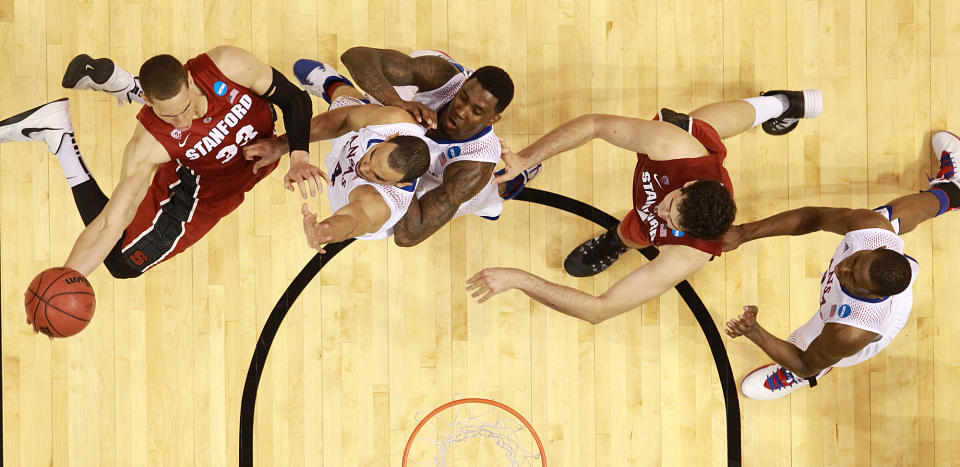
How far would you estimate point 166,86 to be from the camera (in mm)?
2723

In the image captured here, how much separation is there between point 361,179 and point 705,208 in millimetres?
1641

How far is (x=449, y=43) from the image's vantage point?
4141 millimetres

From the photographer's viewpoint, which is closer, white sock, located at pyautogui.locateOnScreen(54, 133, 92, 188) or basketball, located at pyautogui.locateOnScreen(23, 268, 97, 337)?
basketball, located at pyautogui.locateOnScreen(23, 268, 97, 337)

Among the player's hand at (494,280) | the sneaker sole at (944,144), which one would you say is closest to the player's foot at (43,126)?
the player's hand at (494,280)

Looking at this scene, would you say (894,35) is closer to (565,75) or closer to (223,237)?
(565,75)

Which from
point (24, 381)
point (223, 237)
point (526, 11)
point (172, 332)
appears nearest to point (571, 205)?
point (526, 11)

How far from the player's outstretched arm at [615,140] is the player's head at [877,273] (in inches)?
A: 34.9

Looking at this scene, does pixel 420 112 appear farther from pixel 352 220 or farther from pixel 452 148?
pixel 352 220

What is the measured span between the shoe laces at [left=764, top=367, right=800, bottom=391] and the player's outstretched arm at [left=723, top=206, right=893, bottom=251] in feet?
3.06

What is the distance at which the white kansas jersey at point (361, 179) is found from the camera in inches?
118

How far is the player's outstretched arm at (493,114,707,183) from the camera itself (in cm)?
318

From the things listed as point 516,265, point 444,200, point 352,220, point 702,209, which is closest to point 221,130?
point 352,220

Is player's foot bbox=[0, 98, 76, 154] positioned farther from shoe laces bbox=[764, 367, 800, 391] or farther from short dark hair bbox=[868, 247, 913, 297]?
shoe laces bbox=[764, 367, 800, 391]

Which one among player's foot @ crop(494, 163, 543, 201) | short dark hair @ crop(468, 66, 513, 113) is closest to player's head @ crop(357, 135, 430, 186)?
short dark hair @ crop(468, 66, 513, 113)
